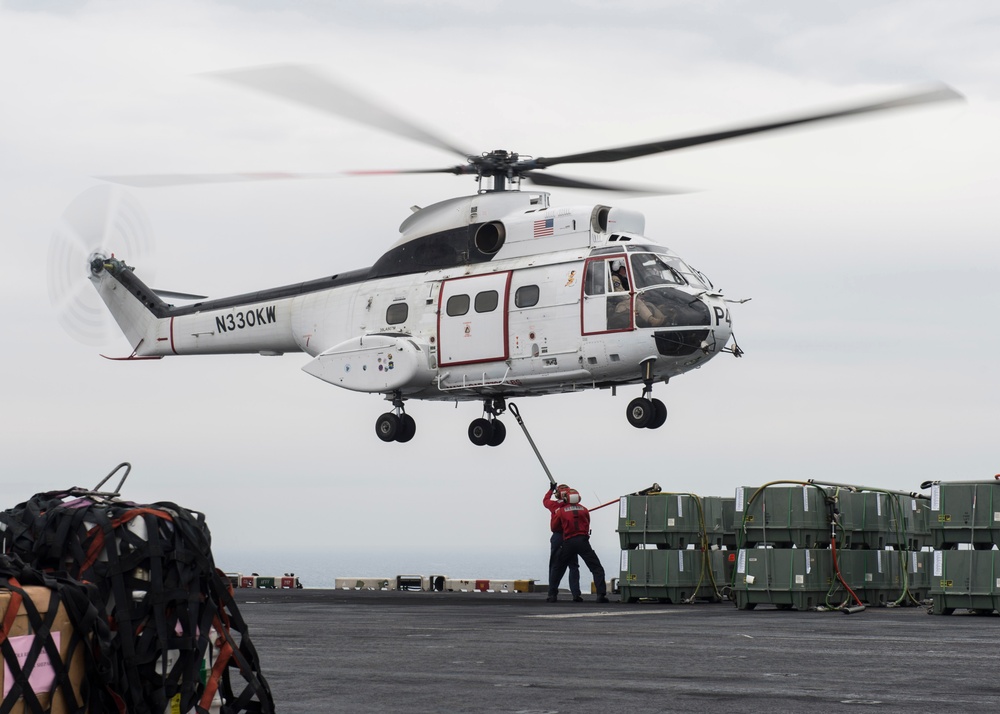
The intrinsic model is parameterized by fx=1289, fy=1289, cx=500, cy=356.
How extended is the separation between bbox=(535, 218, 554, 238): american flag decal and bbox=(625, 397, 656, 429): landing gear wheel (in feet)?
12.6

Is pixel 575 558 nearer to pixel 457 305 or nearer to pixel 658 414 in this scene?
pixel 658 414

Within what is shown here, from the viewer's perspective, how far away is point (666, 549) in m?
23.5

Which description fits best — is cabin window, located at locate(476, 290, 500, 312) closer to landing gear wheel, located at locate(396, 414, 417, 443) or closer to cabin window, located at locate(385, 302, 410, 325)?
cabin window, located at locate(385, 302, 410, 325)

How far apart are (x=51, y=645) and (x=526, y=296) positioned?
19.9 meters

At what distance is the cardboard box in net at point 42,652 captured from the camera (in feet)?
20.4

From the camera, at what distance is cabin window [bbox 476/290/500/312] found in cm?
2636

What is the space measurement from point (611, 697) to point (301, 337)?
71.6ft

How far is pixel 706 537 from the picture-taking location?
2338 centimetres

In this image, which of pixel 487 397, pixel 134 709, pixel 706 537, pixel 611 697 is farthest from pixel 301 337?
pixel 134 709

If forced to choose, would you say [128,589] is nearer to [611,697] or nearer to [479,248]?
[611,697]

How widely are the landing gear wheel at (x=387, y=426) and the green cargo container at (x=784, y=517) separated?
993cm

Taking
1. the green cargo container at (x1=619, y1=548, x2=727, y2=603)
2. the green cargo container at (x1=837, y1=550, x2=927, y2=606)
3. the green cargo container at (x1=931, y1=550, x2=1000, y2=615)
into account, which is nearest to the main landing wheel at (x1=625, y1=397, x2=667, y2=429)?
the green cargo container at (x1=619, y1=548, x2=727, y2=603)

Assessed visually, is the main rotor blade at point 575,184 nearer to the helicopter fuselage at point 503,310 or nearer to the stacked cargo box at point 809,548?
the helicopter fuselage at point 503,310

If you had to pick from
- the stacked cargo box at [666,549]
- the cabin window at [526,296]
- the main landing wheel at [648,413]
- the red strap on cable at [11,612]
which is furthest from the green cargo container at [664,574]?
the red strap on cable at [11,612]
